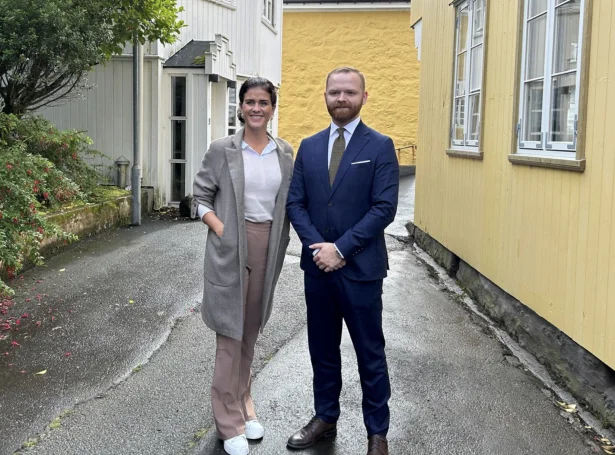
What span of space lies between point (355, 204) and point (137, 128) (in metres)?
8.92

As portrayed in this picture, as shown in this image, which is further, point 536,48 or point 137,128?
point 137,128

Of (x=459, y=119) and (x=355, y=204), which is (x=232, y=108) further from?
(x=355, y=204)

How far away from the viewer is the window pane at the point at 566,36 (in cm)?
517

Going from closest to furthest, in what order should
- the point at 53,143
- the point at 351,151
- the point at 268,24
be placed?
the point at 351,151, the point at 53,143, the point at 268,24

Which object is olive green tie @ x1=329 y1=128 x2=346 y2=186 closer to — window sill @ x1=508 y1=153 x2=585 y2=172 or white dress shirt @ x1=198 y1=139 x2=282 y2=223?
white dress shirt @ x1=198 y1=139 x2=282 y2=223

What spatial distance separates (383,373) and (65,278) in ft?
16.1

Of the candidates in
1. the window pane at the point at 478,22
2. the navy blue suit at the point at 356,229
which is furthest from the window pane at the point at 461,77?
the navy blue suit at the point at 356,229

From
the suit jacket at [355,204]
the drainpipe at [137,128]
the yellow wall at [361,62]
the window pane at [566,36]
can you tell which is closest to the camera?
the suit jacket at [355,204]

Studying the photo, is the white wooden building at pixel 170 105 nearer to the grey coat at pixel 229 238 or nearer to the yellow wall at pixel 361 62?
the yellow wall at pixel 361 62

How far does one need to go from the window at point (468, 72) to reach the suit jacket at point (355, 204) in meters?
3.85

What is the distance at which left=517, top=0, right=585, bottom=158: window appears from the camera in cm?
517

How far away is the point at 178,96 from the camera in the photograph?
44.0 ft

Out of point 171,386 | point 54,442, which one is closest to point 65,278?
point 171,386

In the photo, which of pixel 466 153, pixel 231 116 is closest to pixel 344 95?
pixel 466 153
